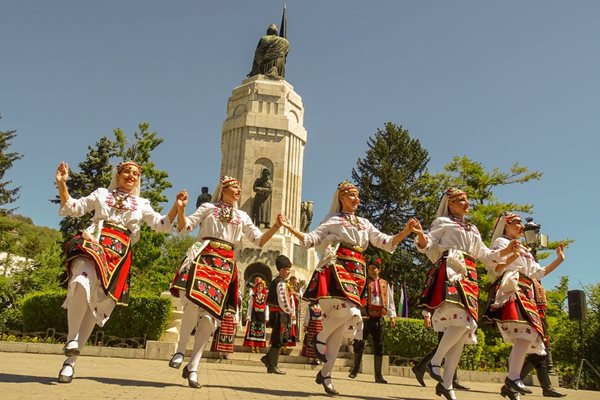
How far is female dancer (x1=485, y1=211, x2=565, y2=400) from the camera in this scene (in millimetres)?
6156

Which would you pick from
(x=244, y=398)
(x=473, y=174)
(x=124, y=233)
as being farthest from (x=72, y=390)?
(x=473, y=174)

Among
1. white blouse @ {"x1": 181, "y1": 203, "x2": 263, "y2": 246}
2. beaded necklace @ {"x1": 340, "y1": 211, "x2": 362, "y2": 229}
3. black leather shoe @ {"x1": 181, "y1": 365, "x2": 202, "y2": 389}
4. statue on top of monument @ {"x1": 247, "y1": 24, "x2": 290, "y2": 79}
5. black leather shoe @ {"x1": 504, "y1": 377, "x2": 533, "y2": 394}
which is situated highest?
statue on top of monument @ {"x1": 247, "y1": 24, "x2": 290, "y2": 79}

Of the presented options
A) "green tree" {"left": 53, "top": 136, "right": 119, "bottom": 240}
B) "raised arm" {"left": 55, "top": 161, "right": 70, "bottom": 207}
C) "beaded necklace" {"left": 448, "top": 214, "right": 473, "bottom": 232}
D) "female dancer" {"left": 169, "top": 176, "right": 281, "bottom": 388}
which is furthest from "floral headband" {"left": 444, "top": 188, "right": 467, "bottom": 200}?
"green tree" {"left": 53, "top": 136, "right": 119, "bottom": 240}

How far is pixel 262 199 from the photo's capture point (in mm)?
23562

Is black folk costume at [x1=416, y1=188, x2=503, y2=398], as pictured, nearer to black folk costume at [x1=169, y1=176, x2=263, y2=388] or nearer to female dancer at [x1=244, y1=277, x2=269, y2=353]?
black folk costume at [x1=169, y1=176, x2=263, y2=388]

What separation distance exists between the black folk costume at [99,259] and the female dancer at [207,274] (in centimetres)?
42

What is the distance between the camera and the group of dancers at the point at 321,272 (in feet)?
18.0

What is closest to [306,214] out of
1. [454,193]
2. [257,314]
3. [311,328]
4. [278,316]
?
[257,314]

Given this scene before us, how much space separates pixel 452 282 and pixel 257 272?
1713 centimetres

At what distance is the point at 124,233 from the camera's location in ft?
18.9

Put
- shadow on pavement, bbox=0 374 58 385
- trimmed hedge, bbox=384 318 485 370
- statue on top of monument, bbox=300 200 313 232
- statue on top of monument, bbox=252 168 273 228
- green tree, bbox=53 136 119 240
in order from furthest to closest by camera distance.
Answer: green tree, bbox=53 136 119 240, statue on top of monument, bbox=300 200 313 232, statue on top of monument, bbox=252 168 273 228, trimmed hedge, bbox=384 318 485 370, shadow on pavement, bbox=0 374 58 385

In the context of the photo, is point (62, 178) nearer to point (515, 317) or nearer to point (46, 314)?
point (515, 317)

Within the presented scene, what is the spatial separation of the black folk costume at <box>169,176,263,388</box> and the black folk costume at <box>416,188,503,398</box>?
2.04m

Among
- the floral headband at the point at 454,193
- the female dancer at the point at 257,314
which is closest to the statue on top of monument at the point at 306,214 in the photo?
the female dancer at the point at 257,314
